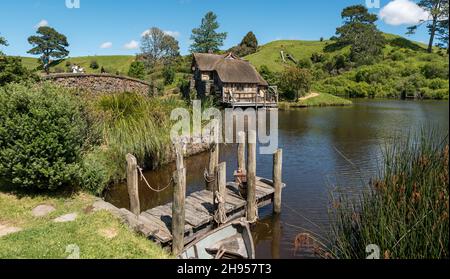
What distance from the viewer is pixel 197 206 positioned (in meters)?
11.4

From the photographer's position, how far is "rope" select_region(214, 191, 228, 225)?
34.5 feet

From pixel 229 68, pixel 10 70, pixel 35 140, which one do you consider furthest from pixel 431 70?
pixel 35 140

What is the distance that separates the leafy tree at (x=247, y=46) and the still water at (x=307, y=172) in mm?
56500

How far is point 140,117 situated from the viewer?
16125mm

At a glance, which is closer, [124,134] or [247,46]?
[124,134]

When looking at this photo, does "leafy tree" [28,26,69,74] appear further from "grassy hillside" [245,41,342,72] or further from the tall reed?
the tall reed

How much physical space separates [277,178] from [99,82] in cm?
1712

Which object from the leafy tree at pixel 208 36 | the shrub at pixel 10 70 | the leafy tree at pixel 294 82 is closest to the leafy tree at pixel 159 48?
the leafy tree at pixel 208 36

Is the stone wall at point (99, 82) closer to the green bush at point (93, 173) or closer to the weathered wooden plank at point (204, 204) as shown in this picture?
the green bush at point (93, 173)

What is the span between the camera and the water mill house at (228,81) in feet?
145

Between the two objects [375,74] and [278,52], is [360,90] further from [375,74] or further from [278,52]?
[278,52]

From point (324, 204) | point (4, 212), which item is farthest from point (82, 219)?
point (324, 204)

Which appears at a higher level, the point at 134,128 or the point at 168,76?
the point at 168,76

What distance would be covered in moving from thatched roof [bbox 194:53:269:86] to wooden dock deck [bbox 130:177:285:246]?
3270cm
